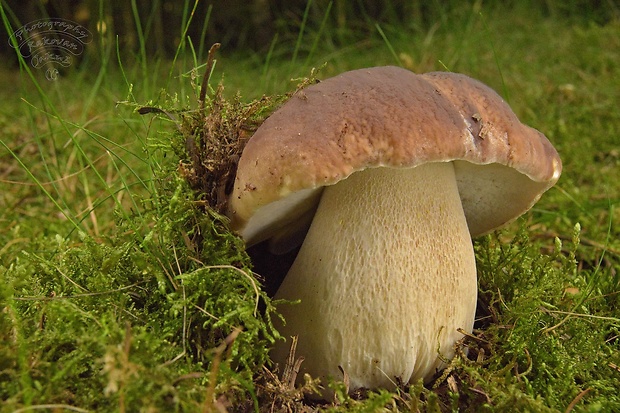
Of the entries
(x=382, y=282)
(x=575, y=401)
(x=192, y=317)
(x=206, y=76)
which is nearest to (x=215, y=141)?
(x=206, y=76)

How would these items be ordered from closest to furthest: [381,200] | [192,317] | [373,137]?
[373,137], [192,317], [381,200]

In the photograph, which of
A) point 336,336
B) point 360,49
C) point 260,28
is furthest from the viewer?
point 260,28

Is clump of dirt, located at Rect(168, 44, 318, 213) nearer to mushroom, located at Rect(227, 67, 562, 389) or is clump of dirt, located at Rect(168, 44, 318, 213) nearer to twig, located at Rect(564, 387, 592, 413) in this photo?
mushroom, located at Rect(227, 67, 562, 389)

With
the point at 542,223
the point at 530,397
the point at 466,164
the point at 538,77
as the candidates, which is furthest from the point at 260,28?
the point at 530,397

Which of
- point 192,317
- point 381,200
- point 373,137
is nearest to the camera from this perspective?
point 373,137

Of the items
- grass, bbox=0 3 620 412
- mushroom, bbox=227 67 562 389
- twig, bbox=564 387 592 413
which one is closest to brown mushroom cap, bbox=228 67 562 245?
mushroom, bbox=227 67 562 389

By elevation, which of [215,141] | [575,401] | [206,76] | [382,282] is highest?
[206,76]

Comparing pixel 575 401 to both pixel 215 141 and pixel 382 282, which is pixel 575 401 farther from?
pixel 215 141

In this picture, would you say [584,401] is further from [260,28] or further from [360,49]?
[260,28]
